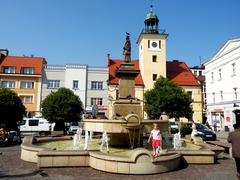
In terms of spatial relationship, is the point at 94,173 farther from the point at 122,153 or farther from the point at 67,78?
the point at 67,78

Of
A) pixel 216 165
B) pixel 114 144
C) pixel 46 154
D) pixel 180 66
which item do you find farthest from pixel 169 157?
pixel 180 66

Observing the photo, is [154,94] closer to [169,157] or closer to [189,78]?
[189,78]

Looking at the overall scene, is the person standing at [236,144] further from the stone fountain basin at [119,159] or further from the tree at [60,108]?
the tree at [60,108]

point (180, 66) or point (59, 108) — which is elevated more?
point (180, 66)

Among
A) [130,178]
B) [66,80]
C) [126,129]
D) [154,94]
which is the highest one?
[66,80]

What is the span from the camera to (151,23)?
50469mm

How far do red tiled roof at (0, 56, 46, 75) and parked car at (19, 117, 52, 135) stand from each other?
13391mm

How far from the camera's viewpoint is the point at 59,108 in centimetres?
3422

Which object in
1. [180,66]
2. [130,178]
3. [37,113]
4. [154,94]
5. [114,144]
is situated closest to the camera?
[130,178]

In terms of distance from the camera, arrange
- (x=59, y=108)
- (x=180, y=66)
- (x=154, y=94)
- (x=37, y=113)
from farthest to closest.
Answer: (x=180, y=66) → (x=37, y=113) → (x=154, y=94) → (x=59, y=108)

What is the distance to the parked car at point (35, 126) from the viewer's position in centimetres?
3625

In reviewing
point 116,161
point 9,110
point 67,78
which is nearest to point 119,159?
point 116,161

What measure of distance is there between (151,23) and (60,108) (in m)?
27.8

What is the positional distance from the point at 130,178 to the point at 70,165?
274 centimetres
